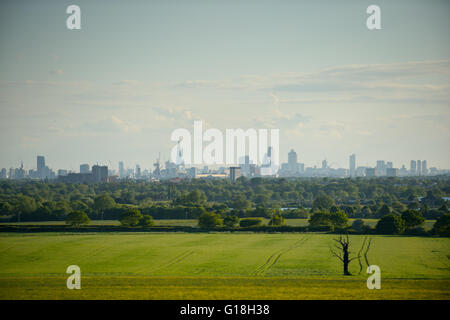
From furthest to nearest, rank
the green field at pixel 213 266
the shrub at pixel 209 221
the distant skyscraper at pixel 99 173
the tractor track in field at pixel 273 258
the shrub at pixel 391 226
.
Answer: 1. the distant skyscraper at pixel 99 173
2. the shrub at pixel 209 221
3. the shrub at pixel 391 226
4. the tractor track in field at pixel 273 258
5. the green field at pixel 213 266

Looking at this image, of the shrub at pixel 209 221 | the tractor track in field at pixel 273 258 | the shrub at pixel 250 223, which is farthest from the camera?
the shrub at pixel 250 223

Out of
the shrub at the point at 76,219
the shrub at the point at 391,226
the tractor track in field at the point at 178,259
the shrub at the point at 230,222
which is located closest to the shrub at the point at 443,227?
the shrub at the point at 391,226

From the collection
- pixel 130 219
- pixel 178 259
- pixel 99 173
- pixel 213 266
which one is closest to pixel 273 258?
pixel 213 266

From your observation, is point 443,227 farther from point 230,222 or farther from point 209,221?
point 209,221

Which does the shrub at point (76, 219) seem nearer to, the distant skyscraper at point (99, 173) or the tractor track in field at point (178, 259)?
the tractor track in field at point (178, 259)

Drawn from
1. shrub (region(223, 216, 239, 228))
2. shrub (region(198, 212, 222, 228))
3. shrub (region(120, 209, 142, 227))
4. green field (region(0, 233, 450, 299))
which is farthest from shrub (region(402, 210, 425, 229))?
shrub (region(120, 209, 142, 227))

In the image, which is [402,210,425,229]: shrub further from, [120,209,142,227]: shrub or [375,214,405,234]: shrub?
[120,209,142,227]: shrub

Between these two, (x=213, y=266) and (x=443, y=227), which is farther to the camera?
(x=443, y=227)
